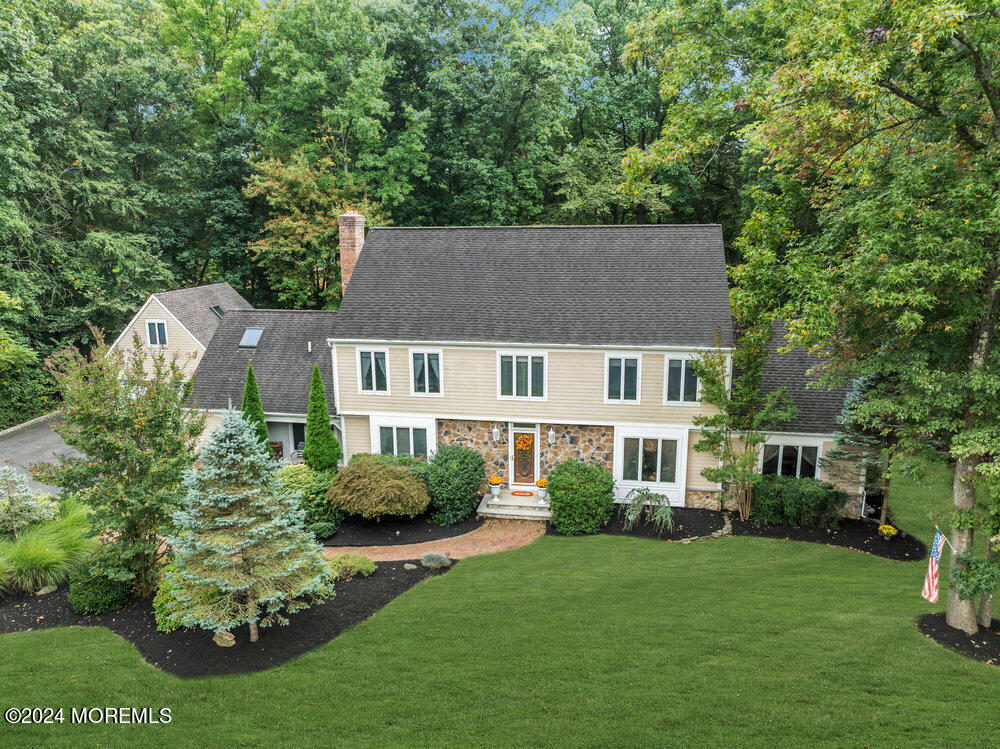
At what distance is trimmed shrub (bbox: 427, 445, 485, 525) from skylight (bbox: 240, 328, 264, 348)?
32.7ft

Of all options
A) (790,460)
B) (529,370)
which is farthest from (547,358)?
(790,460)

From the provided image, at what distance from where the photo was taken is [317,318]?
78.6 ft

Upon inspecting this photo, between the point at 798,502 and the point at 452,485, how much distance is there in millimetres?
9780

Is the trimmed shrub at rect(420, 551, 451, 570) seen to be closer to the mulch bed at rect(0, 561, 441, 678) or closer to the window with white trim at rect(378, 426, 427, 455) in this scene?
the mulch bed at rect(0, 561, 441, 678)

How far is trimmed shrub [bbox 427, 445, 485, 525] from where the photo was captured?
58.8 ft

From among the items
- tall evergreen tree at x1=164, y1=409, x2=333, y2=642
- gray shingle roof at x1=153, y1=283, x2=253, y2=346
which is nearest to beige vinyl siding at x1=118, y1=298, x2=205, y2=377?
gray shingle roof at x1=153, y1=283, x2=253, y2=346

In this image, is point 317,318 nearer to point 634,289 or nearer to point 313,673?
point 634,289

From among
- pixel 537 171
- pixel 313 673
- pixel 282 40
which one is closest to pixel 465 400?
pixel 313 673

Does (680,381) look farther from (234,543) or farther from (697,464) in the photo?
(234,543)

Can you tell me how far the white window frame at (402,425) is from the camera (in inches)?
771

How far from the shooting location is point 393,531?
17562 mm

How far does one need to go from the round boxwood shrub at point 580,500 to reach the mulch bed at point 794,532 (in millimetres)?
394

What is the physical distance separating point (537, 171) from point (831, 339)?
24918 mm

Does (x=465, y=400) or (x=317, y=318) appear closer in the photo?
(x=465, y=400)
